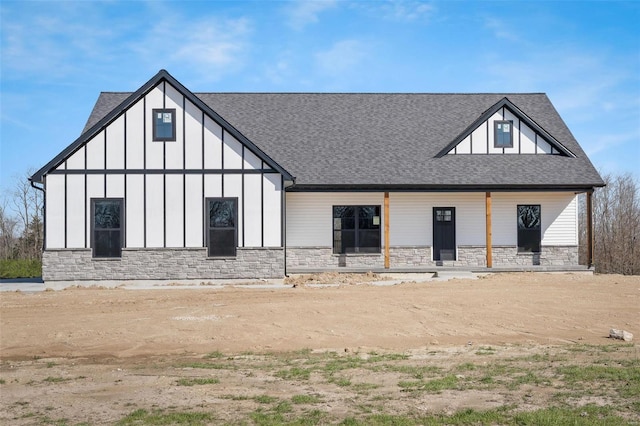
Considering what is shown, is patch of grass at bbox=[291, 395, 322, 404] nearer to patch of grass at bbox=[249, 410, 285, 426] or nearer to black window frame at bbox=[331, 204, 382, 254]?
patch of grass at bbox=[249, 410, 285, 426]

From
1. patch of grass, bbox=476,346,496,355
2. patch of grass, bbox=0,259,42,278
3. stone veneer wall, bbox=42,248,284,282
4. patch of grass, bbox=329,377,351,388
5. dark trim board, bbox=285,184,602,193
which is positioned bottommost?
patch of grass, bbox=476,346,496,355

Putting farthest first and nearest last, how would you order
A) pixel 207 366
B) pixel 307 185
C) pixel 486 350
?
pixel 307 185 → pixel 486 350 → pixel 207 366

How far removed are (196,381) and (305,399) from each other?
191cm

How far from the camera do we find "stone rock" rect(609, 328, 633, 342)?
13447 mm

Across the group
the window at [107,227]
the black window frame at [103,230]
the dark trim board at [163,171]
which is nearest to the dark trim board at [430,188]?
the dark trim board at [163,171]

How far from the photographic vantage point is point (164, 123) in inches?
909

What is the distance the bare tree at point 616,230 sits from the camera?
37.1m

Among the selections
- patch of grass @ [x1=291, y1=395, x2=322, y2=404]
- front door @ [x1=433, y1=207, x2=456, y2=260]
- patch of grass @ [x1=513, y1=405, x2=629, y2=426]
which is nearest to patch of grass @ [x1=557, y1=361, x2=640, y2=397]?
patch of grass @ [x1=513, y1=405, x2=629, y2=426]

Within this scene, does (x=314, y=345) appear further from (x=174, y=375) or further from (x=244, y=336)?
(x=174, y=375)

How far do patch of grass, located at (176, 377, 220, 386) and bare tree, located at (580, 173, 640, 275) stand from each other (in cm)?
3189

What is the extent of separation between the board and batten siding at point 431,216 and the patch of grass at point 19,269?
1350cm

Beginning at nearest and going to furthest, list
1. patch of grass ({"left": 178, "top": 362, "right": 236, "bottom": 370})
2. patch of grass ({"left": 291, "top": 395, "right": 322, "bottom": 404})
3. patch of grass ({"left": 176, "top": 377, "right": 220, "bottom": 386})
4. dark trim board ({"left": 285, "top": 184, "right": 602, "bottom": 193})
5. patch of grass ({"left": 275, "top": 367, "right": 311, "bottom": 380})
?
1. patch of grass ({"left": 291, "top": 395, "right": 322, "bottom": 404})
2. patch of grass ({"left": 176, "top": 377, "right": 220, "bottom": 386})
3. patch of grass ({"left": 275, "top": 367, "right": 311, "bottom": 380})
4. patch of grass ({"left": 178, "top": 362, "right": 236, "bottom": 370})
5. dark trim board ({"left": 285, "top": 184, "right": 602, "bottom": 193})

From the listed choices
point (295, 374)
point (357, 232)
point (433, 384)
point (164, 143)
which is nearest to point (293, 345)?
point (295, 374)

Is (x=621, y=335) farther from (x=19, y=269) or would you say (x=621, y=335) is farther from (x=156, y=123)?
(x=19, y=269)
